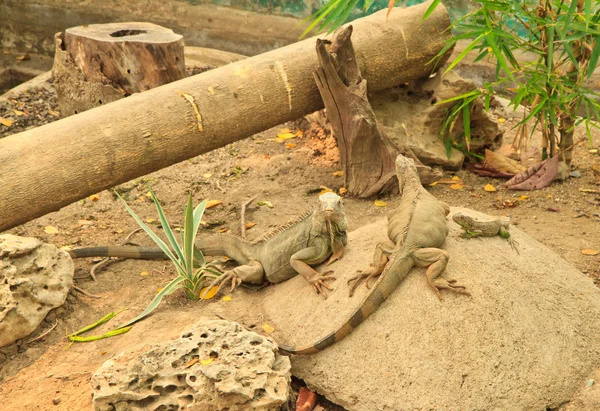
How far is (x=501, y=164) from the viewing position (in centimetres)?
627


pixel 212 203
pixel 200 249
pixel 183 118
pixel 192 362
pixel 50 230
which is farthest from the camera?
pixel 212 203

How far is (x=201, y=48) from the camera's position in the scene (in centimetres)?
913

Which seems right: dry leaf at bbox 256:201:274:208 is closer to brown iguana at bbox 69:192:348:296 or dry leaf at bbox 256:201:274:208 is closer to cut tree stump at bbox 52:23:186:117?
brown iguana at bbox 69:192:348:296

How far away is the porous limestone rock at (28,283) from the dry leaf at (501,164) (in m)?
3.82

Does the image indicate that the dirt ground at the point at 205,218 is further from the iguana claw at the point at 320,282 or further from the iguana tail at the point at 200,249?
the iguana claw at the point at 320,282

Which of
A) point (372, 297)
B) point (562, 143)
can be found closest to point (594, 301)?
point (372, 297)

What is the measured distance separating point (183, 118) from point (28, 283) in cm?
172

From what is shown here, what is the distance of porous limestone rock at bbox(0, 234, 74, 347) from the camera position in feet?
13.0

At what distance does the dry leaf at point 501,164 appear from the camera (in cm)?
622

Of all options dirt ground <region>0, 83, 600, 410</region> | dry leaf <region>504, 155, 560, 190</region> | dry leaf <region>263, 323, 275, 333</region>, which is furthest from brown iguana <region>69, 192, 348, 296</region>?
dry leaf <region>504, 155, 560, 190</region>

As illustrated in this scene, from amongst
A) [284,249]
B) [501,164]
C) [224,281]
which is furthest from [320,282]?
[501,164]

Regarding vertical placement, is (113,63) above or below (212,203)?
above

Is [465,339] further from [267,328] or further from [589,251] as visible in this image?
[589,251]

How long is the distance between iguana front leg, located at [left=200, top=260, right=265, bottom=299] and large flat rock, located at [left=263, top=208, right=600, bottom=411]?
0.46 m
